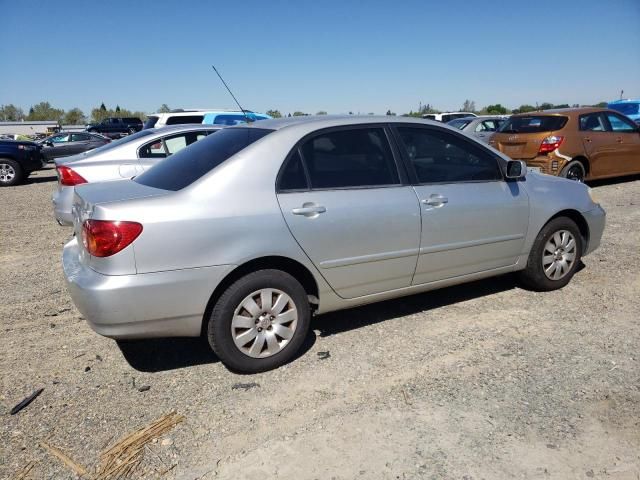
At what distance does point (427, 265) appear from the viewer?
385cm

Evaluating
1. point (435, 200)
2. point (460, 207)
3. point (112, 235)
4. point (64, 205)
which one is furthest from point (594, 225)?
point (64, 205)

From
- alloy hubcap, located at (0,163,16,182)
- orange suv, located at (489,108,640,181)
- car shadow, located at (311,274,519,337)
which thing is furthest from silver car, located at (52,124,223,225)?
alloy hubcap, located at (0,163,16,182)

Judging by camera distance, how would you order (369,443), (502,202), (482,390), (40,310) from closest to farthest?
(369,443) < (482,390) < (502,202) < (40,310)

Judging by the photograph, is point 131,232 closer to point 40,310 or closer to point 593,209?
point 40,310

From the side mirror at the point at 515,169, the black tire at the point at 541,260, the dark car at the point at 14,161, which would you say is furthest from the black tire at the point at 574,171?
the dark car at the point at 14,161

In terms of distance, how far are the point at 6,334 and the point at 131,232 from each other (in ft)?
6.33

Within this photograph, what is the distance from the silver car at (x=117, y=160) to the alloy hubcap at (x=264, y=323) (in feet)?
12.8

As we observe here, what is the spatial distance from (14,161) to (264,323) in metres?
13.2

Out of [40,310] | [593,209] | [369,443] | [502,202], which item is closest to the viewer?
[369,443]

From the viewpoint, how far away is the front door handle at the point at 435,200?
375 centimetres

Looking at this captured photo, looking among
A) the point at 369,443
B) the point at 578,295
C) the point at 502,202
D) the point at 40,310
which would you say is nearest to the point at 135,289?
the point at 369,443

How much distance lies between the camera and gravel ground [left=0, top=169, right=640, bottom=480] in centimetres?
247

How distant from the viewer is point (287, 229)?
3.22 metres

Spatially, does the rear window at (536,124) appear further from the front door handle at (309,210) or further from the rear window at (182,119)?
the front door handle at (309,210)
